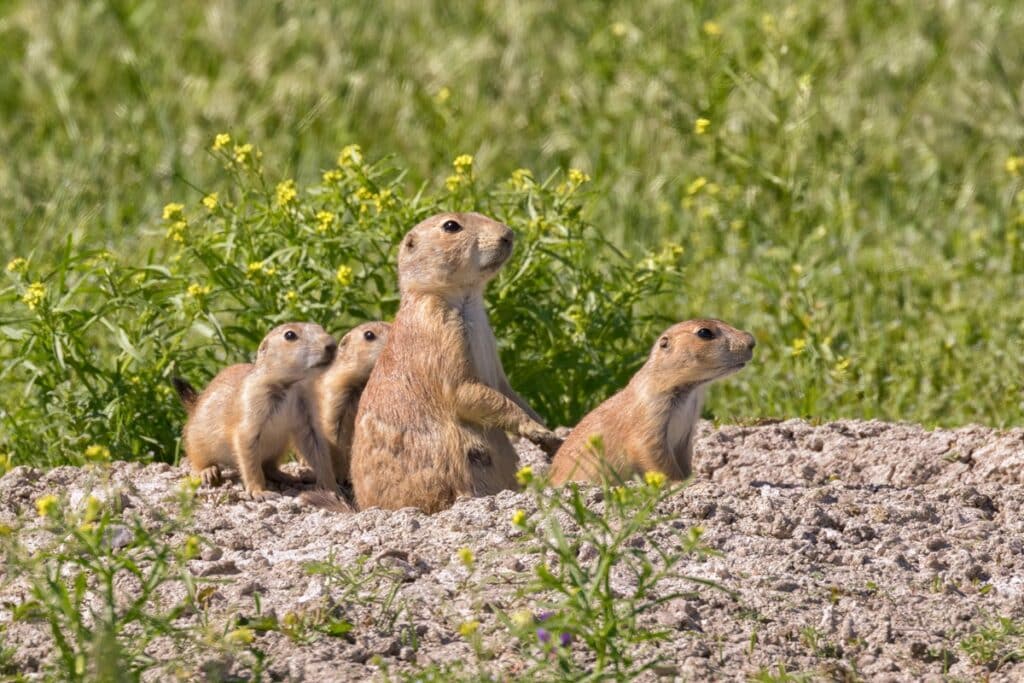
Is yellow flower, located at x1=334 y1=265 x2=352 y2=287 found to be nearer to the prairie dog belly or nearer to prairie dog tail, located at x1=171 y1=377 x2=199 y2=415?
prairie dog tail, located at x1=171 y1=377 x2=199 y2=415

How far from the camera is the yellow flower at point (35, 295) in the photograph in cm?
715

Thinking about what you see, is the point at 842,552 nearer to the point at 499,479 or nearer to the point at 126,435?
the point at 499,479

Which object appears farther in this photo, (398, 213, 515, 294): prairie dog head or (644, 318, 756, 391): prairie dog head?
(644, 318, 756, 391): prairie dog head

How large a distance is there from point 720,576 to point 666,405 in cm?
145

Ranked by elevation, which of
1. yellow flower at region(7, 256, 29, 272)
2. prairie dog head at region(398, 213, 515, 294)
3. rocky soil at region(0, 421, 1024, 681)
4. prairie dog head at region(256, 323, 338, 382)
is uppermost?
yellow flower at region(7, 256, 29, 272)

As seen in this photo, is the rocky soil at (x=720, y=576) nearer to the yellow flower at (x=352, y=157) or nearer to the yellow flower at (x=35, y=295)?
the yellow flower at (x=35, y=295)

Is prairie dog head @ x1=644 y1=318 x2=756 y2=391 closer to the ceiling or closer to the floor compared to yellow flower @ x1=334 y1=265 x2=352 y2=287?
closer to the floor

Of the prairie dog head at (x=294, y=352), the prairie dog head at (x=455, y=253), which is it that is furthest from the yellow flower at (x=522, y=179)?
the prairie dog head at (x=294, y=352)

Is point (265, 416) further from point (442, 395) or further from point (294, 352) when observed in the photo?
point (442, 395)

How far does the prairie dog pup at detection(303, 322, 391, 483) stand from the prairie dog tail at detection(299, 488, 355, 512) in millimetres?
699

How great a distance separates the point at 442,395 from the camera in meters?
6.63

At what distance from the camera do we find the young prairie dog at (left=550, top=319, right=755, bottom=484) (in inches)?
270

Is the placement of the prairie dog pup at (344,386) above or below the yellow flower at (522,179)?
below

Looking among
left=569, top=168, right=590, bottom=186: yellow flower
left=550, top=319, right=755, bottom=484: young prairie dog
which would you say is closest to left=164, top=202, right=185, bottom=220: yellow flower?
left=569, top=168, right=590, bottom=186: yellow flower
